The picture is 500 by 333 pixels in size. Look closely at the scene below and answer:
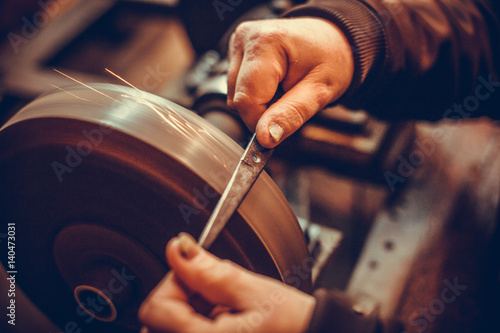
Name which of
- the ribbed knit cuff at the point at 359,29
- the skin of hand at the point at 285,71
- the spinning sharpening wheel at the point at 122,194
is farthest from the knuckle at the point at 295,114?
the ribbed knit cuff at the point at 359,29

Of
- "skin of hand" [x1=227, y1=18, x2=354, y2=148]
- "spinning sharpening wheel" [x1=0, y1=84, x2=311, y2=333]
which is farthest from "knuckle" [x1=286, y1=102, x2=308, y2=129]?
"spinning sharpening wheel" [x1=0, y1=84, x2=311, y2=333]

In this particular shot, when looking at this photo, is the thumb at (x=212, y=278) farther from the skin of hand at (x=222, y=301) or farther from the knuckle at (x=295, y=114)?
the knuckle at (x=295, y=114)

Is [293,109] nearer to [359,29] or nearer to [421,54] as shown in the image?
[359,29]

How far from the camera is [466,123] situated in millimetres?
1238

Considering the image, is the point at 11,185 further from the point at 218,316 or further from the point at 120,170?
the point at 218,316

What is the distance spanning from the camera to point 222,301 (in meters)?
0.44

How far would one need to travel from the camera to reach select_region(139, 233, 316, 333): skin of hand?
419 mm

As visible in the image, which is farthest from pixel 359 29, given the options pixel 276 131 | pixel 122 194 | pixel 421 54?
pixel 122 194

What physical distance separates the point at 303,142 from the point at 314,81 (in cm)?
38

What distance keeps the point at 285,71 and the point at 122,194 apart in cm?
40

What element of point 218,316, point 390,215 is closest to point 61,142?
point 218,316

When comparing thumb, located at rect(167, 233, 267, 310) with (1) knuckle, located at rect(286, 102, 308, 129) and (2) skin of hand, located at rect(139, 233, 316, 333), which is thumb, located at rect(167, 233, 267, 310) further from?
(1) knuckle, located at rect(286, 102, 308, 129)

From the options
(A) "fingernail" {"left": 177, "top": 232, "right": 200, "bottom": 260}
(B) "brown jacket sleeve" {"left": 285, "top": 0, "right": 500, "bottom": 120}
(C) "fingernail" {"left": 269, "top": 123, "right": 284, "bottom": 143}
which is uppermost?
(A) "fingernail" {"left": 177, "top": 232, "right": 200, "bottom": 260}

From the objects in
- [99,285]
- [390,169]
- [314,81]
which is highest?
[314,81]
